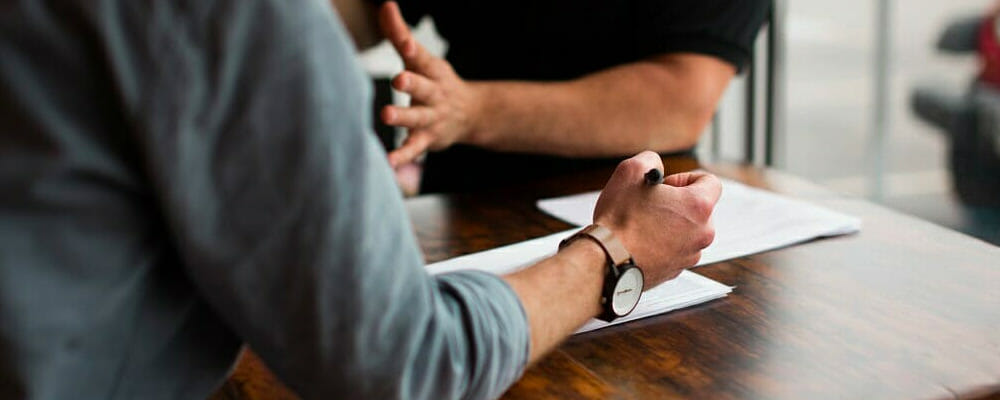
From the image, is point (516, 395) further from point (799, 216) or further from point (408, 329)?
→ point (799, 216)

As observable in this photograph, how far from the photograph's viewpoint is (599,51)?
182 cm

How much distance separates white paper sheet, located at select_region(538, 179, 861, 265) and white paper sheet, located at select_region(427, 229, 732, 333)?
90 mm

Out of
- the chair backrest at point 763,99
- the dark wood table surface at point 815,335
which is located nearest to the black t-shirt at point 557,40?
the dark wood table surface at point 815,335

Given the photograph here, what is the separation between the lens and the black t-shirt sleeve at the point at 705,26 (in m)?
1.71

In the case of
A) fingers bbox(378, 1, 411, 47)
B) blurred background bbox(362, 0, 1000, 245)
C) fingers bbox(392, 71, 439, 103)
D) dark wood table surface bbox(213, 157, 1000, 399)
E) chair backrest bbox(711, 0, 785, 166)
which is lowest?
blurred background bbox(362, 0, 1000, 245)

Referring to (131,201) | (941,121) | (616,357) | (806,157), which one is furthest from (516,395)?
(806,157)

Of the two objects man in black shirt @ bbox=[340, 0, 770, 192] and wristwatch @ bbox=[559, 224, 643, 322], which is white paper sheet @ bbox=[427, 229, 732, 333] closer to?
wristwatch @ bbox=[559, 224, 643, 322]

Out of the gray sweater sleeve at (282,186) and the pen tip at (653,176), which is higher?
the gray sweater sleeve at (282,186)

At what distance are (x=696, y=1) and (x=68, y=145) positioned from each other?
130 cm

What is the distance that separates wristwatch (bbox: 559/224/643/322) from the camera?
0.88 meters

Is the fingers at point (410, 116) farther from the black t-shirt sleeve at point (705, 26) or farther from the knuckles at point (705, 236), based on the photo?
the knuckles at point (705, 236)

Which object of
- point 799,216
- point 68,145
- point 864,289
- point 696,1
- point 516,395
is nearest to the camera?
point 68,145

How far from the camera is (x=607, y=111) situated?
169 centimetres

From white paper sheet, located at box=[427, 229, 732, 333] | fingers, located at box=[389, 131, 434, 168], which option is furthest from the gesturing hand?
white paper sheet, located at box=[427, 229, 732, 333]
